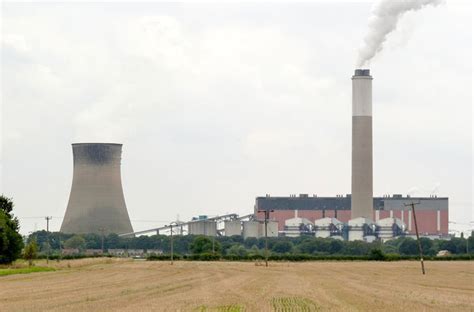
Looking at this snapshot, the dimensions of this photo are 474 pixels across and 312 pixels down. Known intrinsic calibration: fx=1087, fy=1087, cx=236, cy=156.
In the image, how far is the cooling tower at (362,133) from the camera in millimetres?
134625

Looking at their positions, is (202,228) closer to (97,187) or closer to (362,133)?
(362,133)

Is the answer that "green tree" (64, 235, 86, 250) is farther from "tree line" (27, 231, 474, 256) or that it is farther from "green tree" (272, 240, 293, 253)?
"green tree" (272, 240, 293, 253)

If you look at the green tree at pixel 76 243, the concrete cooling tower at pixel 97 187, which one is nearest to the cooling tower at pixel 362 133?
the concrete cooling tower at pixel 97 187

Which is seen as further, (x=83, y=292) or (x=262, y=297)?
(x=83, y=292)

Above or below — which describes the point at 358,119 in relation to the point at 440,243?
above

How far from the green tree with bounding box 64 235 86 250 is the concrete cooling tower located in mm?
16124

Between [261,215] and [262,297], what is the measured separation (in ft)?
532

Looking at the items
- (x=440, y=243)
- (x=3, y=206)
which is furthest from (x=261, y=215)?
(x=3, y=206)

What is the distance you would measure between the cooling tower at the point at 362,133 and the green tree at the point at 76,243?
35.9 meters

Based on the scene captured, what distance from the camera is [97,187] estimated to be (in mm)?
115688

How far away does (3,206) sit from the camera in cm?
7606

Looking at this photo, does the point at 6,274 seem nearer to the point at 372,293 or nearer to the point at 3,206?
the point at 372,293

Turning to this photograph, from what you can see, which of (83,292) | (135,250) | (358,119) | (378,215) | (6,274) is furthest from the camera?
(378,215)

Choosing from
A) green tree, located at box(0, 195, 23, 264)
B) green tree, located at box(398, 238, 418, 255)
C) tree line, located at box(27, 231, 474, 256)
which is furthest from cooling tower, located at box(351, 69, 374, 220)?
green tree, located at box(0, 195, 23, 264)
